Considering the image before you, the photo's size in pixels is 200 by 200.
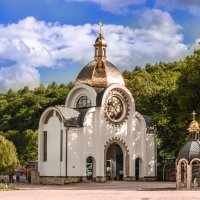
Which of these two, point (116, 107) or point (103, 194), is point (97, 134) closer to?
point (116, 107)

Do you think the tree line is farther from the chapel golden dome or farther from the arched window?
the arched window

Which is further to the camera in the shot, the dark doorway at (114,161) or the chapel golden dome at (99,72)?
the dark doorway at (114,161)

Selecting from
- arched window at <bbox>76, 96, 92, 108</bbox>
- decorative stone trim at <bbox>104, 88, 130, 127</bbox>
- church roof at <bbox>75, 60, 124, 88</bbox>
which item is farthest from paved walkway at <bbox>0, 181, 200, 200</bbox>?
church roof at <bbox>75, 60, 124, 88</bbox>

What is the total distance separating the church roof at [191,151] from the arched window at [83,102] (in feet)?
48.1

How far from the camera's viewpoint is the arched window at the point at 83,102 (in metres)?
49.8

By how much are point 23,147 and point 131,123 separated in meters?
36.1

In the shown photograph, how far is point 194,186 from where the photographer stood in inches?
1409

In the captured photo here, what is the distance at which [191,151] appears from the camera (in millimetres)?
36000

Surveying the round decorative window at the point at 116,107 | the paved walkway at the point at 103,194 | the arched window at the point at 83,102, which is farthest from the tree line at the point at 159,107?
the paved walkway at the point at 103,194

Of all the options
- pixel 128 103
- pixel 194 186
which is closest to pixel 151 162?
pixel 128 103

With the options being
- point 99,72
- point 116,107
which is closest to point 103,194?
point 116,107

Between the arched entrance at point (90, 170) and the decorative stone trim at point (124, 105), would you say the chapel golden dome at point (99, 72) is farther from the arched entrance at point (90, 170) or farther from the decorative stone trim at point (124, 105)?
the arched entrance at point (90, 170)

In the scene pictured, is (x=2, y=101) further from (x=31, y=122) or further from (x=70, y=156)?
(x=70, y=156)

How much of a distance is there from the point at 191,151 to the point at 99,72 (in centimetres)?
1641
